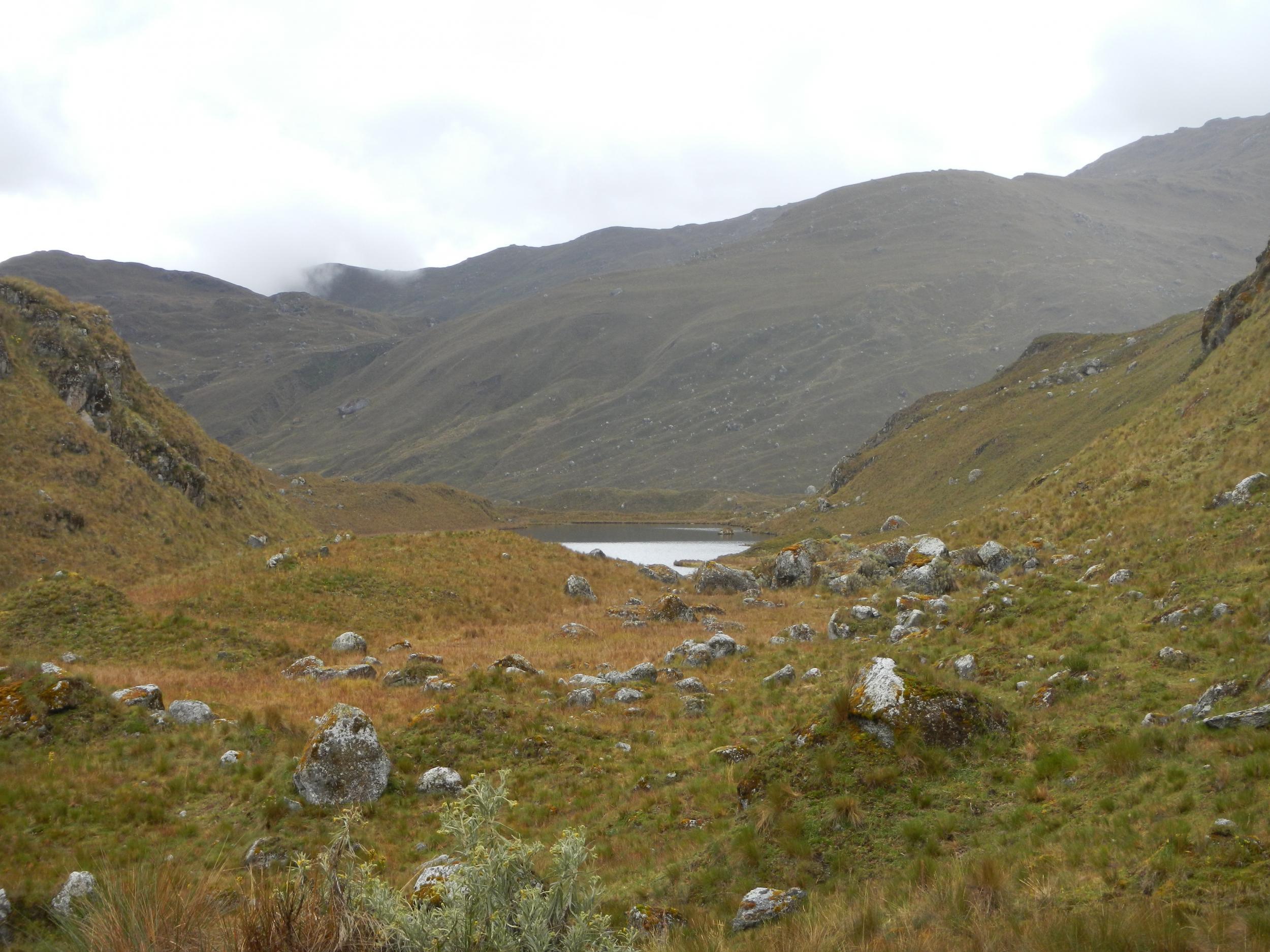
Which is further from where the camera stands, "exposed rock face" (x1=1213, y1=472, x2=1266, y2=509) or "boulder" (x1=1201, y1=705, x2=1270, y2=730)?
"exposed rock face" (x1=1213, y1=472, x2=1266, y2=509)

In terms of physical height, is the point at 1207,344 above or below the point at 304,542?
above

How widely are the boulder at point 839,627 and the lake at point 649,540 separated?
44912mm

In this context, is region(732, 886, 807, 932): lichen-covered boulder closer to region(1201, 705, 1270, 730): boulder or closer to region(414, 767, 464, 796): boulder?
region(1201, 705, 1270, 730): boulder

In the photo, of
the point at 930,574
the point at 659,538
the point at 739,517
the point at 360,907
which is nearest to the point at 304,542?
the point at 930,574

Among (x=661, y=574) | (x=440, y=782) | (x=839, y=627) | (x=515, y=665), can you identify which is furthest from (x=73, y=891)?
(x=661, y=574)

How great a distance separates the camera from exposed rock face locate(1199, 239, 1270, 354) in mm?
36719

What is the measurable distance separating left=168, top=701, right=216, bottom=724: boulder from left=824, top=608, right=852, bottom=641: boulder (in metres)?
17.0

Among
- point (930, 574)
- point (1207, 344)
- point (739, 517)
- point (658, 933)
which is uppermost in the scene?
point (1207, 344)

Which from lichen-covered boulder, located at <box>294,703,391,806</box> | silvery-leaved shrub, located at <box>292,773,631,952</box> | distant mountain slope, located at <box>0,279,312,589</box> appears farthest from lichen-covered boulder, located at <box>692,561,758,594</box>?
silvery-leaved shrub, located at <box>292,773,631,952</box>

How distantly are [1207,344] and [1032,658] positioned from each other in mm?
37113

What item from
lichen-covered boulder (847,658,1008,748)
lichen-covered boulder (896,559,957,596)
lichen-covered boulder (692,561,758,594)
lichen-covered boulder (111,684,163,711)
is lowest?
lichen-covered boulder (692,561,758,594)

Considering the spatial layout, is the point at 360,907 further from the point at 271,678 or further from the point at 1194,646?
the point at 271,678

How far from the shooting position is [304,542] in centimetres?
3912

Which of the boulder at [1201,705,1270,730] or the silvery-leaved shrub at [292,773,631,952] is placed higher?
the silvery-leaved shrub at [292,773,631,952]
